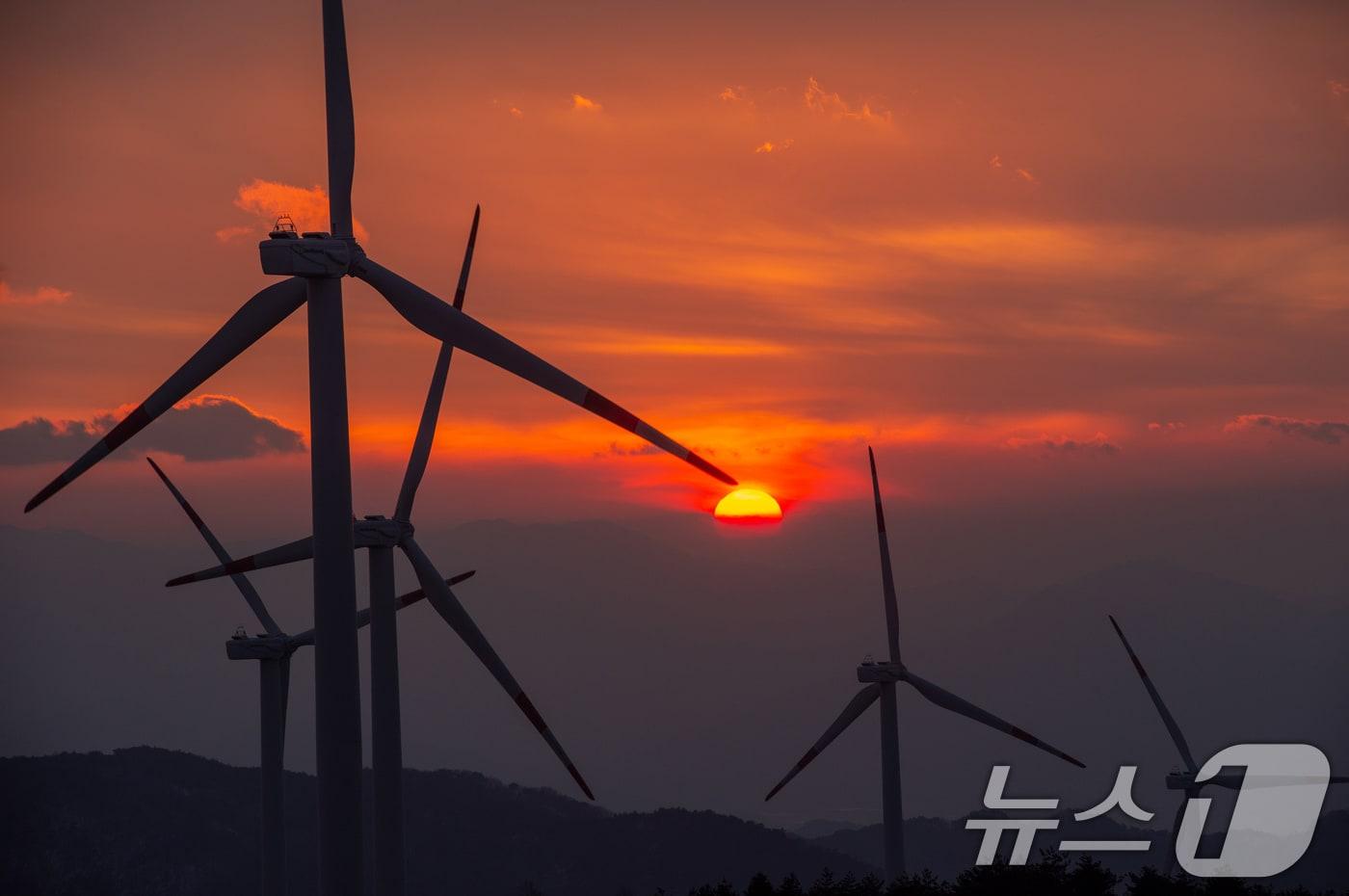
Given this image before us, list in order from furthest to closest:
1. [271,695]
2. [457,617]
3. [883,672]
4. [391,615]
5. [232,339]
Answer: [883,672] → [271,695] → [457,617] → [391,615] → [232,339]

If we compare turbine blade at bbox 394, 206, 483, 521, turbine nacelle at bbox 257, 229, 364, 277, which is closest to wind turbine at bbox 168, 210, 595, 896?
turbine blade at bbox 394, 206, 483, 521

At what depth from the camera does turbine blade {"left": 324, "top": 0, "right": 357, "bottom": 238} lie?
56750mm

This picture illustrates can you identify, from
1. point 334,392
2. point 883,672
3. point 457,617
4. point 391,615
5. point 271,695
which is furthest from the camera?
point 883,672

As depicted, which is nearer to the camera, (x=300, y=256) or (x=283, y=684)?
(x=300, y=256)

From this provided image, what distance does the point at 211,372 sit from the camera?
2149 inches

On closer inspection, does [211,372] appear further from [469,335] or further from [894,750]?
[894,750]

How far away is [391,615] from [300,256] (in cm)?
2796

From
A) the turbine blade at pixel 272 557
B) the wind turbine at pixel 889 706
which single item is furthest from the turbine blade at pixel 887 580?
the turbine blade at pixel 272 557

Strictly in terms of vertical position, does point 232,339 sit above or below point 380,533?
above

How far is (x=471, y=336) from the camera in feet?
185

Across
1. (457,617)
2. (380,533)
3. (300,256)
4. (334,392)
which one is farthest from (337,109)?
(457,617)

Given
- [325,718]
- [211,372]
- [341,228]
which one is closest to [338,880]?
[325,718]

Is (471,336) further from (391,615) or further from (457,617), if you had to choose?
(457,617)

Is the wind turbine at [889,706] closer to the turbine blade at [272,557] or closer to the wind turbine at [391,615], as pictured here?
the wind turbine at [391,615]
